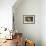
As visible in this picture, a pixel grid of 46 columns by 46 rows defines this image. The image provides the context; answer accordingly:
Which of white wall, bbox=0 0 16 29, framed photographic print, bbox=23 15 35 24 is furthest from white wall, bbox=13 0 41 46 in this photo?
white wall, bbox=0 0 16 29

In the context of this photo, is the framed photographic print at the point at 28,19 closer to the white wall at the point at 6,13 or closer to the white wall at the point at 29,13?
the white wall at the point at 29,13

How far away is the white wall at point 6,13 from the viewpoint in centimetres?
407

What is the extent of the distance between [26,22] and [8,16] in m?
1.60

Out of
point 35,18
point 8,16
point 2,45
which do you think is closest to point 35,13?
point 35,18

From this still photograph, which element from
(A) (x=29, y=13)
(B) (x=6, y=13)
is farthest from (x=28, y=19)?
(B) (x=6, y=13)

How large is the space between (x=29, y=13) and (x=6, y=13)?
1.74 meters

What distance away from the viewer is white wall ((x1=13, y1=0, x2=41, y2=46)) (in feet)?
18.3

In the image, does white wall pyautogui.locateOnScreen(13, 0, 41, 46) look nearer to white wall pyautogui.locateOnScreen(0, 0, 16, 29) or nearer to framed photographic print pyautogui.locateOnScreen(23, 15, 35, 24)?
framed photographic print pyautogui.locateOnScreen(23, 15, 35, 24)

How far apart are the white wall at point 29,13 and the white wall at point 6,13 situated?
1438 millimetres

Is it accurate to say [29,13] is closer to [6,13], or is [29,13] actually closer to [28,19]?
[28,19]

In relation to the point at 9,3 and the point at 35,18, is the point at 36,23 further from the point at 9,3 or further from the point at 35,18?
the point at 9,3

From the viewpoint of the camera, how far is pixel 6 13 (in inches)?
162


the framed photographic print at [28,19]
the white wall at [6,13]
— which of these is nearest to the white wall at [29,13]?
the framed photographic print at [28,19]

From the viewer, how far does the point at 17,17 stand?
559 cm
